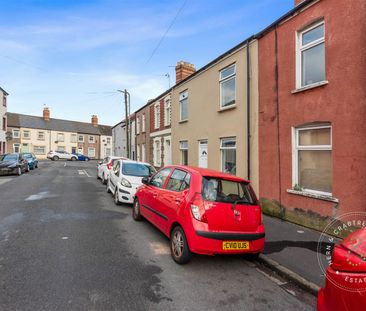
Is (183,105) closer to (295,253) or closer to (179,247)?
(295,253)

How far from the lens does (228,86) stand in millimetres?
11398

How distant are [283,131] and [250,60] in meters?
3.10

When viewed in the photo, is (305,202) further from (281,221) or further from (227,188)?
(227,188)

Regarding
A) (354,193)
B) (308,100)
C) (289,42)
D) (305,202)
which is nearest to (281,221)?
(305,202)

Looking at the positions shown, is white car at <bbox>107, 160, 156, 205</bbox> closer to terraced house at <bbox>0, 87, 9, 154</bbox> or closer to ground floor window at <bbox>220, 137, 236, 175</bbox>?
ground floor window at <bbox>220, 137, 236, 175</bbox>

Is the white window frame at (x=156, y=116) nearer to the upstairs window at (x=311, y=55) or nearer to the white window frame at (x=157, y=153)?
the white window frame at (x=157, y=153)

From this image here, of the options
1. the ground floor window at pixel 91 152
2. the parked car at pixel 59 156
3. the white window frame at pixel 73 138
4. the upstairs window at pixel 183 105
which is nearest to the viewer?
the upstairs window at pixel 183 105

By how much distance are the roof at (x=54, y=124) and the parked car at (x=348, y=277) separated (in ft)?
198

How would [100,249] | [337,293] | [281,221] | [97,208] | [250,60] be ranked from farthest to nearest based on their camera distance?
[250,60], [97,208], [281,221], [100,249], [337,293]

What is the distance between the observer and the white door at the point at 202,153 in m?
12.9

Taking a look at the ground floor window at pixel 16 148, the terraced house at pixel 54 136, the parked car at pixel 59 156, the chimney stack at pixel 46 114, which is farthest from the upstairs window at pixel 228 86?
the chimney stack at pixel 46 114

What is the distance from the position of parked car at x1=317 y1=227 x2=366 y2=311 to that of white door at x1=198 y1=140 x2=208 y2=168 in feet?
34.3

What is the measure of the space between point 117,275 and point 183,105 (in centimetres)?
1276

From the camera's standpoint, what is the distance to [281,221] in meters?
8.01
